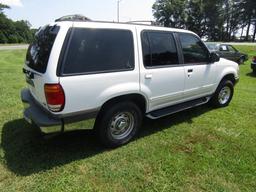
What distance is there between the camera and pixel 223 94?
593 cm

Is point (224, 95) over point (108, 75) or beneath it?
beneath

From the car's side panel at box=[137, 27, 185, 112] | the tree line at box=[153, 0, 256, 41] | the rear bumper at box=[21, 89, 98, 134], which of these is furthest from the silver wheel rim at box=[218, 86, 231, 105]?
the tree line at box=[153, 0, 256, 41]

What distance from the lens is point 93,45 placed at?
3.25 m

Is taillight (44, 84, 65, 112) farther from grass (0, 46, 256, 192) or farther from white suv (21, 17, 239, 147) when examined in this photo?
grass (0, 46, 256, 192)

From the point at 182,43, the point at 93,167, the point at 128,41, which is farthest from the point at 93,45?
the point at 182,43

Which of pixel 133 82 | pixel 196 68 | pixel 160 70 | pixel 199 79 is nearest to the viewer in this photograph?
pixel 133 82

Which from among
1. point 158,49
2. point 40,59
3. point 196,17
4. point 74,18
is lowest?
point 40,59

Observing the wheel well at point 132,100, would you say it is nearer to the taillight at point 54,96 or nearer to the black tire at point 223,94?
the taillight at point 54,96

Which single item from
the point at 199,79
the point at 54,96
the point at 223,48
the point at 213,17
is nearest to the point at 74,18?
the point at 54,96

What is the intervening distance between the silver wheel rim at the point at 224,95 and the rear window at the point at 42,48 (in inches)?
165

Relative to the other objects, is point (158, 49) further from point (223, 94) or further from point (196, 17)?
point (196, 17)

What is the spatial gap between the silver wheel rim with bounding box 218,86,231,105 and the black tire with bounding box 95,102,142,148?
274 centimetres

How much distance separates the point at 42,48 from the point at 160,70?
6.22 feet

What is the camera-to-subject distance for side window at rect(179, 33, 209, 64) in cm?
459
